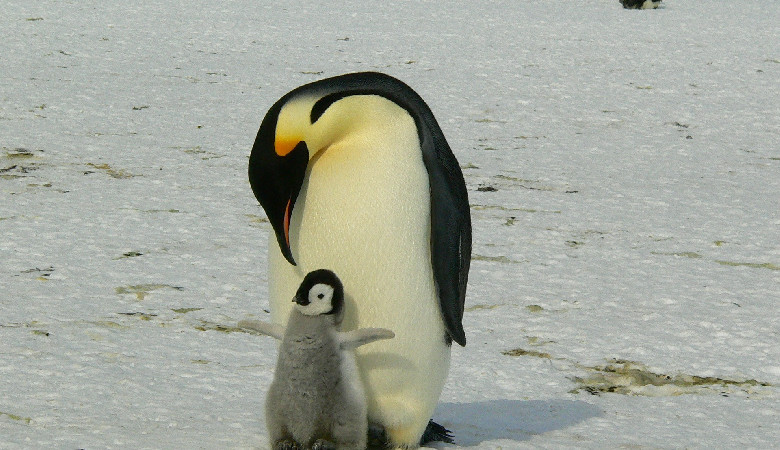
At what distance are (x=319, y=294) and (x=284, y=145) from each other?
1.18ft

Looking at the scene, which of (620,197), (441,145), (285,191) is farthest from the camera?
(620,197)

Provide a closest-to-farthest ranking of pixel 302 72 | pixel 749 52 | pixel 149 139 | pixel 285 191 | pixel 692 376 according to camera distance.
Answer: pixel 285 191
pixel 692 376
pixel 149 139
pixel 302 72
pixel 749 52

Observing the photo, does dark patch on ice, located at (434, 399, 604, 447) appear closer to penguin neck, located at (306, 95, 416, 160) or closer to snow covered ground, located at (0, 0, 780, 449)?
snow covered ground, located at (0, 0, 780, 449)

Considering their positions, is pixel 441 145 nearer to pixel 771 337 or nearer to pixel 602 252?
pixel 771 337

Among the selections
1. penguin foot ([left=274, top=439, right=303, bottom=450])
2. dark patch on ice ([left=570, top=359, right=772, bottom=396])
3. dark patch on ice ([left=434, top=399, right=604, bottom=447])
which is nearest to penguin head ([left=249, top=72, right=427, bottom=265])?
penguin foot ([left=274, top=439, right=303, bottom=450])

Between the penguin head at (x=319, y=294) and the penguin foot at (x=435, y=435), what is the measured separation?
521 mm

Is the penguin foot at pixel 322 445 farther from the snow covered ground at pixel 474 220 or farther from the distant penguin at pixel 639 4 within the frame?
the distant penguin at pixel 639 4

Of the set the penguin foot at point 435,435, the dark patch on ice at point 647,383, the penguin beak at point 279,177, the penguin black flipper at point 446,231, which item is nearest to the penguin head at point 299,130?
the penguin beak at point 279,177

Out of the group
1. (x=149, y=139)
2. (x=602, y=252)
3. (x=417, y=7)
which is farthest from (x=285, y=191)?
(x=417, y=7)

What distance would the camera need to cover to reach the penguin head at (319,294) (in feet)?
8.33

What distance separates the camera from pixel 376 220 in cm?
271

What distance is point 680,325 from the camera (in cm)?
414

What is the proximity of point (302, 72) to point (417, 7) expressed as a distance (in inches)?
166

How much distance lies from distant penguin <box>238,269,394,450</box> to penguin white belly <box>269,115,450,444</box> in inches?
5.5
